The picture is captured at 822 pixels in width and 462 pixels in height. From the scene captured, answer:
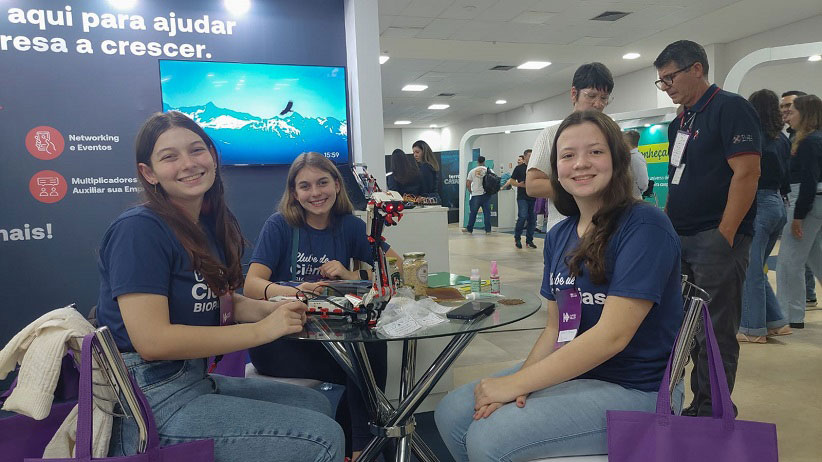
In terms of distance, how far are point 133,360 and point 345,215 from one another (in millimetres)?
1213

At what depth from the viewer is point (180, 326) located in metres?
1.20

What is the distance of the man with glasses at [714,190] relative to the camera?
78.5 inches

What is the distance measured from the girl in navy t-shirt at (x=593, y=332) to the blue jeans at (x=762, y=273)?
7.43 ft

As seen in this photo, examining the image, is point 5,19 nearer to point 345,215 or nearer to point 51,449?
point 345,215

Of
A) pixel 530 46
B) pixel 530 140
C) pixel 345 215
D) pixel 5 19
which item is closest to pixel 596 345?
pixel 345 215

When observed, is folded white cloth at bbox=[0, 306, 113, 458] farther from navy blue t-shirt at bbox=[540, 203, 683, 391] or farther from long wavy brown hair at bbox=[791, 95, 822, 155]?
long wavy brown hair at bbox=[791, 95, 822, 155]

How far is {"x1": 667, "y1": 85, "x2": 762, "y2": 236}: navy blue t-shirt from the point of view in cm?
200

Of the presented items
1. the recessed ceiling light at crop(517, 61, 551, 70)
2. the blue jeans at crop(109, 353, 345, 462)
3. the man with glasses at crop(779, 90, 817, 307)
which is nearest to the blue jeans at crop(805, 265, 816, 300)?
the man with glasses at crop(779, 90, 817, 307)

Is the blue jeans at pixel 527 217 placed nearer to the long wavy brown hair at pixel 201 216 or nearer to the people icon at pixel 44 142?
the people icon at pixel 44 142

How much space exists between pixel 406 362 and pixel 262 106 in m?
2.32

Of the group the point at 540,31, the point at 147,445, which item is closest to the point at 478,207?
the point at 540,31

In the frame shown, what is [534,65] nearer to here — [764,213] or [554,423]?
[764,213]

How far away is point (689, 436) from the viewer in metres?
1.04

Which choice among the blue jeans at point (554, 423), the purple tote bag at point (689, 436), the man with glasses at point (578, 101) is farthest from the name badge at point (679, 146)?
the purple tote bag at point (689, 436)
